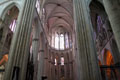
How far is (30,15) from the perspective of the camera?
31.5 feet

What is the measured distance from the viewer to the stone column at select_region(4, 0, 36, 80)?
689cm

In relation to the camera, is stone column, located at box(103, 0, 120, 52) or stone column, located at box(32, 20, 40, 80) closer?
stone column, located at box(103, 0, 120, 52)

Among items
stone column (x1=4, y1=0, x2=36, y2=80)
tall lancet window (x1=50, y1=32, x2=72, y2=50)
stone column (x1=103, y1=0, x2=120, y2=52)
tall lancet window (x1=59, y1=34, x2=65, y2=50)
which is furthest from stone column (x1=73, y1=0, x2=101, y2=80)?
tall lancet window (x1=59, y1=34, x2=65, y2=50)

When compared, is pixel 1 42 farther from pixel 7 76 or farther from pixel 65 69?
pixel 65 69

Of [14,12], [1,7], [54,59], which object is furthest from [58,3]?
[54,59]

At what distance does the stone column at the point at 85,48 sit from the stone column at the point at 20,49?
4.38m

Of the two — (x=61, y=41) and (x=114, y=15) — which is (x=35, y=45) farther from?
(x=61, y=41)

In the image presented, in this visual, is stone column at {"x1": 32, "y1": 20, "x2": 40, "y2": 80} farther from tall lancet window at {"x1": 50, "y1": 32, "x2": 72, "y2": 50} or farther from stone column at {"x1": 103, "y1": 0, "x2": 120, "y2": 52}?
tall lancet window at {"x1": 50, "y1": 32, "x2": 72, "y2": 50}

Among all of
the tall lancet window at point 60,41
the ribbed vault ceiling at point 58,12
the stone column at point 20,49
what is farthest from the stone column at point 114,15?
the tall lancet window at point 60,41

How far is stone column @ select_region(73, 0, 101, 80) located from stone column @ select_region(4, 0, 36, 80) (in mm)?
4382

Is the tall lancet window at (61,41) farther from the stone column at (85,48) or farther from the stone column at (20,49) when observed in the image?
the stone column at (20,49)

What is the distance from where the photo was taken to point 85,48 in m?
7.62

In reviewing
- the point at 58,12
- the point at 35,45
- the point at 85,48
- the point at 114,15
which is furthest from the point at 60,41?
the point at 114,15

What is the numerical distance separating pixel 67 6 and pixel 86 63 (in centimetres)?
1451
